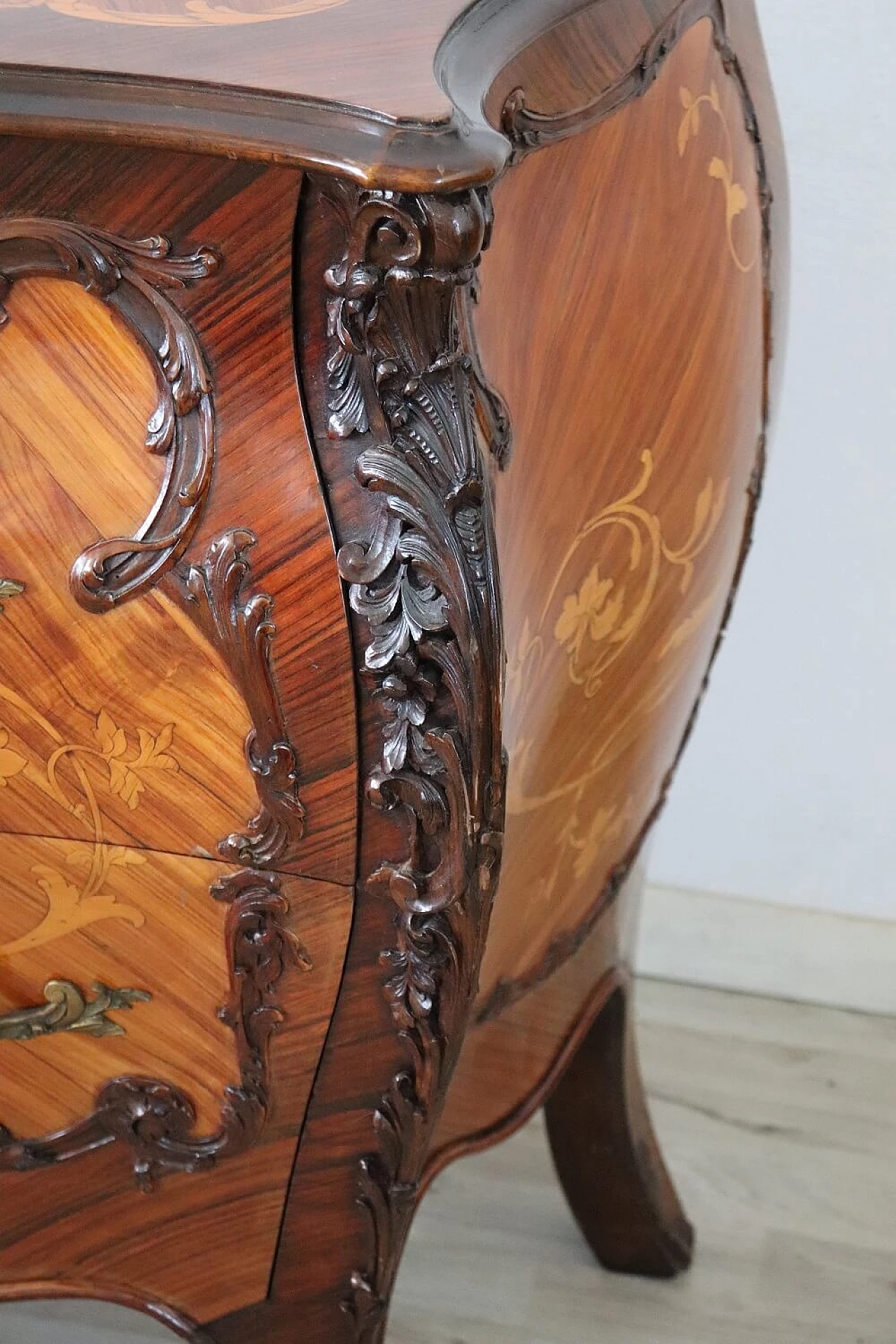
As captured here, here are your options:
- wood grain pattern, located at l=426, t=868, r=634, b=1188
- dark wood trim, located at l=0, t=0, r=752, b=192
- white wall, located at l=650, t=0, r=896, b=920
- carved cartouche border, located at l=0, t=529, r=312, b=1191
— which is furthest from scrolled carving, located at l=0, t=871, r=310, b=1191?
white wall, located at l=650, t=0, r=896, b=920

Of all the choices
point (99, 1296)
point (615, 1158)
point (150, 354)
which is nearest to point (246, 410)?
point (150, 354)

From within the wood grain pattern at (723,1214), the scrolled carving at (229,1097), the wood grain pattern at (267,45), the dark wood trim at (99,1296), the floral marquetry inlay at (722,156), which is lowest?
the wood grain pattern at (723,1214)

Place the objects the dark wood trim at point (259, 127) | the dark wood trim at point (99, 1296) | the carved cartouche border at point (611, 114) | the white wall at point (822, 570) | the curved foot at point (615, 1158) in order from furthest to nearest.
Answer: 1. the white wall at point (822, 570)
2. the curved foot at point (615, 1158)
3. the dark wood trim at point (99, 1296)
4. the carved cartouche border at point (611, 114)
5. the dark wood trim at point (259, 127)

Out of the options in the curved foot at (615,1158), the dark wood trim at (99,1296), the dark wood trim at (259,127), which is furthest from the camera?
the curved foot at (615,1158)

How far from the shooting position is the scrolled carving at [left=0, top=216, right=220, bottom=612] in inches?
16.4

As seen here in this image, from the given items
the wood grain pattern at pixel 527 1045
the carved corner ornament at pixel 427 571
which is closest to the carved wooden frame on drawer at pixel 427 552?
the carved corner ornament at pixel 427 571

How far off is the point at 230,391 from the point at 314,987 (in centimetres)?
22

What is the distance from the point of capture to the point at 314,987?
52cm

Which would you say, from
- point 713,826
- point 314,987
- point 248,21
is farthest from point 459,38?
point 713,826

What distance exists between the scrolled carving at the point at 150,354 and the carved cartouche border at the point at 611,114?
0.39 ft

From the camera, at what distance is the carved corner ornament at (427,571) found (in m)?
0.39

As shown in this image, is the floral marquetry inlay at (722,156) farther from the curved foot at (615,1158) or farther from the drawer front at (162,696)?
the curved foot at (615,1158)

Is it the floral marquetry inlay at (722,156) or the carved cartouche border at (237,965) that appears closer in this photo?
the carved cartouche border at (237,965)

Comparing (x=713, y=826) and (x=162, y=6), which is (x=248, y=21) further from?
(x=713, y=826)
